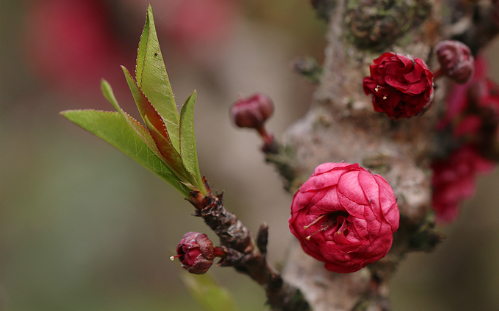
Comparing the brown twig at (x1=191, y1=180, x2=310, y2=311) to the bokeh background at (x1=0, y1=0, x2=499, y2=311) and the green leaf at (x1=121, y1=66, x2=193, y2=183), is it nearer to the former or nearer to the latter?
the green leaf at (x1=121, y1=66, x2=193, y2=183)

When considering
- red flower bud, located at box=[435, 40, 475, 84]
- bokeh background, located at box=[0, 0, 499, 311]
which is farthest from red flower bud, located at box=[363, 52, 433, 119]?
bokeh background, located at box=[0, 0, 499, 311]

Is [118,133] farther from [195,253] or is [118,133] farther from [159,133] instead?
[195,253]

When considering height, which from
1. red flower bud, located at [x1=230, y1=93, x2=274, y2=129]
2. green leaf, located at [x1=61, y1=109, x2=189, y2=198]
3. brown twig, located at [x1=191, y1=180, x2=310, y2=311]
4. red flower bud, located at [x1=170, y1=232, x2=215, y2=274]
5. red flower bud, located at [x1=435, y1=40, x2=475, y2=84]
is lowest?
red flower bud, located at [x1=170, y1=232, x2=215, y2=274]

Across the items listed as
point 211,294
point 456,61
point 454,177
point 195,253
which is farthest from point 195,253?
point 454,177

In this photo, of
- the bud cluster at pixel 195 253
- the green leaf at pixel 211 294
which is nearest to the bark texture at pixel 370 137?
the green leaf at pixel 211 294

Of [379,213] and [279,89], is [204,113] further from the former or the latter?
[379,213]

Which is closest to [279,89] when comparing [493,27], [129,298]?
[129,298]
